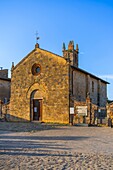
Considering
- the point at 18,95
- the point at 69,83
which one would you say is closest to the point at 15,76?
the point at 18,95

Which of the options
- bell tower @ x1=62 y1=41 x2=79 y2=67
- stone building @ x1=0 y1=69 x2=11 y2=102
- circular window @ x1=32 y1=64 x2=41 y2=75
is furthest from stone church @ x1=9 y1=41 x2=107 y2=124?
bell tower @ x1=62 y1=41 x2=79 y2=67

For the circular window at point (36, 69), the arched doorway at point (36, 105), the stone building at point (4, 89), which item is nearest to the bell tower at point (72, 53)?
the stone building at point (4, 89)

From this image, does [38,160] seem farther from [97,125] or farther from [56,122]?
[56,122]

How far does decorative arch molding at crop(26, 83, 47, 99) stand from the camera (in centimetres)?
2915

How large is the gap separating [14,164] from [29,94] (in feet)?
76.0

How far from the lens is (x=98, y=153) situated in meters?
9.30

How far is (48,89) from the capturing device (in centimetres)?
2862

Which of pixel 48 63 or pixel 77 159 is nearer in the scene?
pixel 77 159

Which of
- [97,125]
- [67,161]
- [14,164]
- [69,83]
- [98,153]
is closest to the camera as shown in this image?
[14,164]

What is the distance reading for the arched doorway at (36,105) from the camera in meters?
29.5

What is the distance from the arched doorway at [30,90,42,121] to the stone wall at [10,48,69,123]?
0.27 meters

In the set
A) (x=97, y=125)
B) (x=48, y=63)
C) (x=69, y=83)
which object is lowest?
(x=97, y=125)

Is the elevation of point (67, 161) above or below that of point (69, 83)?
below

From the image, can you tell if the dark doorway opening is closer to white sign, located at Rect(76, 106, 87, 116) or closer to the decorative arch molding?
the decorative arch molding
